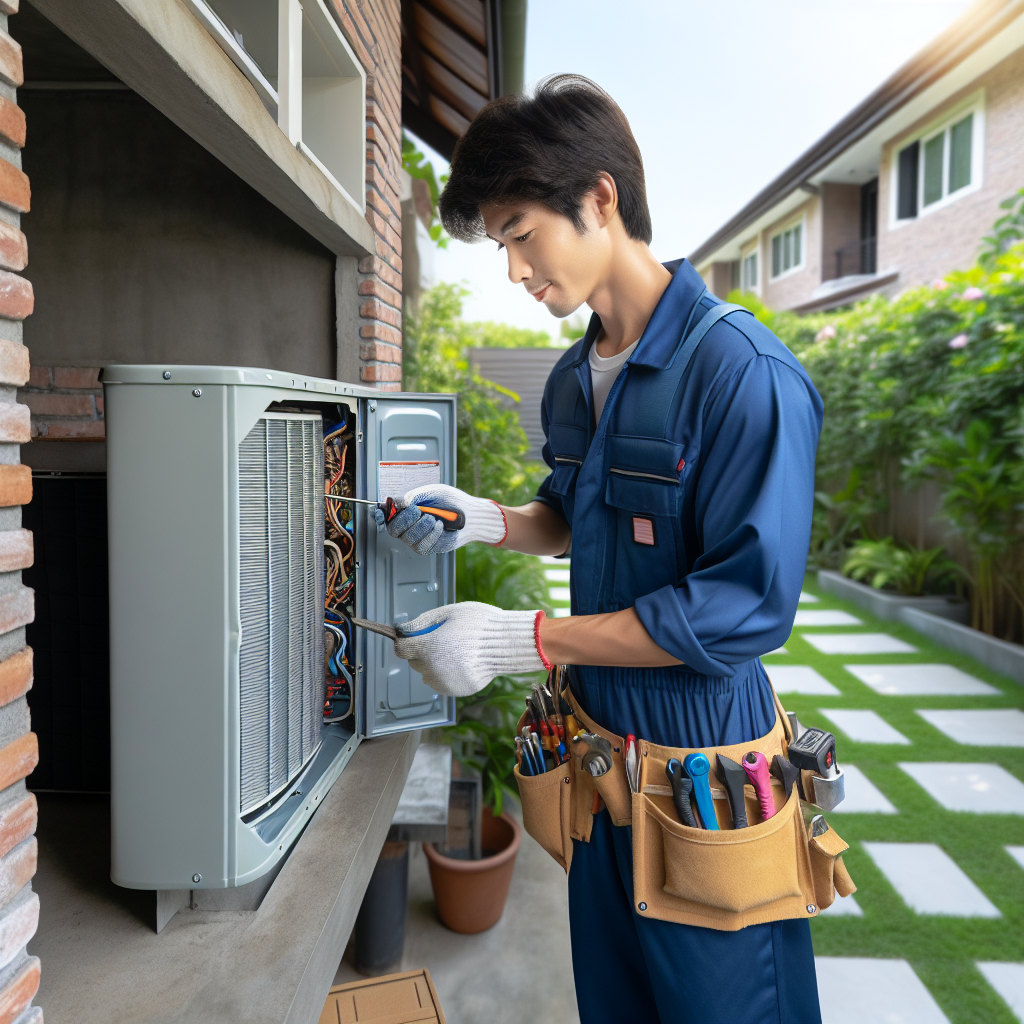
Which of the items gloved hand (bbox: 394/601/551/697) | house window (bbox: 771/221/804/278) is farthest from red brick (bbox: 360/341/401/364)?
house window (bbox: 771/221/804/278)

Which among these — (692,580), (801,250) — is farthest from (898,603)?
(801,250)

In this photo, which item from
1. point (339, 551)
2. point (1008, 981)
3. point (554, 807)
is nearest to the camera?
point (554, 807)

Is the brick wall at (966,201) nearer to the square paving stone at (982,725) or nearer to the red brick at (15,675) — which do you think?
the square paving stone at (982,725)

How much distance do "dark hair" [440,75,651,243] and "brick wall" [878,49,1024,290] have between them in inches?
280

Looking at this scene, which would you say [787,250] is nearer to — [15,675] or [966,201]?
[966,201]

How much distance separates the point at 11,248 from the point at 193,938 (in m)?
1.00

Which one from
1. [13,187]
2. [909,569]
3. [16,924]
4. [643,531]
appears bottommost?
[909,569]

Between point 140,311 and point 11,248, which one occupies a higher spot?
point 140,311

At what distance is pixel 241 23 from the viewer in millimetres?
2223

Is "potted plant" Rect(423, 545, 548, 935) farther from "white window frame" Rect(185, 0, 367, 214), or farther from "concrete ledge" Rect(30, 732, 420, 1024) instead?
"white window frame" Rect(185, 0, 367, 214)

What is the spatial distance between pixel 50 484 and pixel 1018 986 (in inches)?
112

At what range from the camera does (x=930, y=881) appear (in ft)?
8.98

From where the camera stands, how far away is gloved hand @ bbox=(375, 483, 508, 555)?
5.44ft

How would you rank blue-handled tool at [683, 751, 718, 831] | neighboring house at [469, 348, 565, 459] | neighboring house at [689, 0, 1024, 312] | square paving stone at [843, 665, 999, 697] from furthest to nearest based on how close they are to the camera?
neighboring house at [469, 348, 565, 459], neighboring house at [689, 0, 1024, 312], square paving stone at [843, 665, 999, 697], blue-handled tool at [683, 751, 718, 831]
